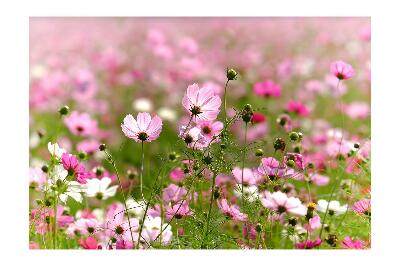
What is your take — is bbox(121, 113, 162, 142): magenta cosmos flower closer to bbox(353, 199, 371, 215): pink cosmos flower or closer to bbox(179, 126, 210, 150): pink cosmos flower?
bbox(179, 126, 210, 150): pink cosmos flower

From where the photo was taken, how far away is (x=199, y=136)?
1.53 m

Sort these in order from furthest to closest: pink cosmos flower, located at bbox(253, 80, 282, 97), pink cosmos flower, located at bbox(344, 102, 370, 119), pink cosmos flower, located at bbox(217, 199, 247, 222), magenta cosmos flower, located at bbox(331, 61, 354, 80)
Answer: pink cosmos flower, located at bbox(344, 102, 370, 119), pink cosmos flower, located at bbox(253, 80, 282, 97), magenta cosmos flower, located at bbox(331, 61, 354, 80), pink cosmos flower, located at bbox(217, 199, 247, 222)

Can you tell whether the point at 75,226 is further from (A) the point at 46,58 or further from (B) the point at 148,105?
(A) the point at 46,58

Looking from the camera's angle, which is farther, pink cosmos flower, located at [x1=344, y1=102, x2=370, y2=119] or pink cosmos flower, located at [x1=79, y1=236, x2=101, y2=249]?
pink cosmos flower, located at [x1=344, y1=102, x2=370, y2=119]

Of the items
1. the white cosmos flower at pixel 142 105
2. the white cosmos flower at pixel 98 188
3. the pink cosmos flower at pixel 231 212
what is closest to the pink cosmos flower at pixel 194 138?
the pink cosmos flower at pixel 231 212

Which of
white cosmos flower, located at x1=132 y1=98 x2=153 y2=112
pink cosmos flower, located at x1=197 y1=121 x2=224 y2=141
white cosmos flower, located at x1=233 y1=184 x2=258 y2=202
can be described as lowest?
white cosmos flower, located at x1=233 y1=184 x2=258 y2=202

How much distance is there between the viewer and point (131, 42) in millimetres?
3318

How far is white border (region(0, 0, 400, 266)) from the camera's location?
1.61 meters

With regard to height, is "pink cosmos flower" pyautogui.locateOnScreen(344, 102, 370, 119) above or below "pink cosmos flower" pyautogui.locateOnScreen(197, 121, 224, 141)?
above

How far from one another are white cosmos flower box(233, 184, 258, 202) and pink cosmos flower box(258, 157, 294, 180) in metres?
0.04

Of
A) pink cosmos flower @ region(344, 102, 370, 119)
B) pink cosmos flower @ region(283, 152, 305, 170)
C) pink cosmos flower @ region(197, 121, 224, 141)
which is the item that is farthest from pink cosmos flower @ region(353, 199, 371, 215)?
pink cosmos flower @ region(344, 102, 370, 119)

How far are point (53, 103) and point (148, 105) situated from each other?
30cm

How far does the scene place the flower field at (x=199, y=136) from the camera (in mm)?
1555
